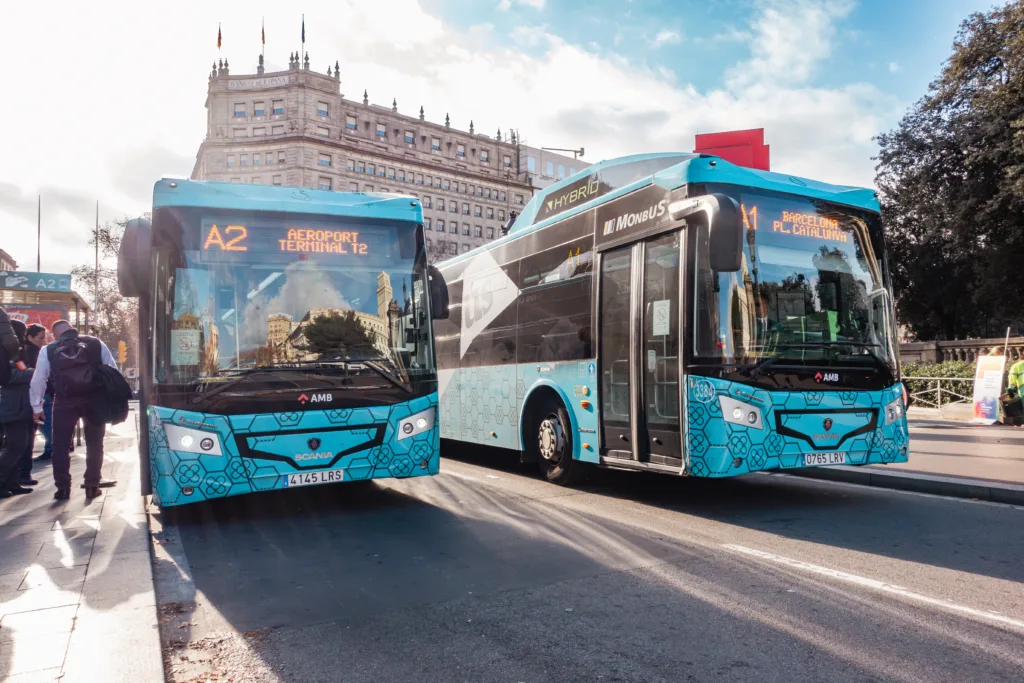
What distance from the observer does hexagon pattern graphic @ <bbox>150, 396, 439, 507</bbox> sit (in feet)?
22.3

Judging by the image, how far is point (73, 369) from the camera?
8102mm

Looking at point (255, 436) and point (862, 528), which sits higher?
point (255, 436)

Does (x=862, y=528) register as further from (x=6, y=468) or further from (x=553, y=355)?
(x=6, y=468)

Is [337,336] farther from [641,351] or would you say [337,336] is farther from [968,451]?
[968,451]

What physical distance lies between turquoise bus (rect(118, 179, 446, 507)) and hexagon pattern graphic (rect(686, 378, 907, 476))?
2.48 metres

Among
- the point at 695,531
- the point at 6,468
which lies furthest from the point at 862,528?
the point at 6,468

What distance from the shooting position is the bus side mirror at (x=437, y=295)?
8.05 m

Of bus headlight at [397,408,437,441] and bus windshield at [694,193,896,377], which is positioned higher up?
bus windshield at [694,193,896,377]

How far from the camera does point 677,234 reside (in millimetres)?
7488

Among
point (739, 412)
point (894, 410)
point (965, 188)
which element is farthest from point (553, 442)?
point (965, 188)

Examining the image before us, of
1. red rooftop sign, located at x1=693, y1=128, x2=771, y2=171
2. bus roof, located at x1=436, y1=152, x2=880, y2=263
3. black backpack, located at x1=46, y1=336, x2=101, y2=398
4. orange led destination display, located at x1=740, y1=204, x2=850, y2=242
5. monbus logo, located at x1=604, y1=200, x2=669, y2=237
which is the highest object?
red rooftop sign, located at x1=693, y1=128, x2=771, y2=171

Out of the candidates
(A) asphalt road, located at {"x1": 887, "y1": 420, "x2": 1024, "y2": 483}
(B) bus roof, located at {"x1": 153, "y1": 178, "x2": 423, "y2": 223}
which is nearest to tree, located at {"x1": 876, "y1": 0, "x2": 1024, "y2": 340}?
(A) asphalt road, located at {"x1": 887, "y1": 420, "x2": 1024, "y2": 483}

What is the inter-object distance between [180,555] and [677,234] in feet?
16.3

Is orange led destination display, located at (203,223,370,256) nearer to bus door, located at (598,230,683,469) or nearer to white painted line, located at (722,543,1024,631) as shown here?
bus door, located at (598,230,683,469)
